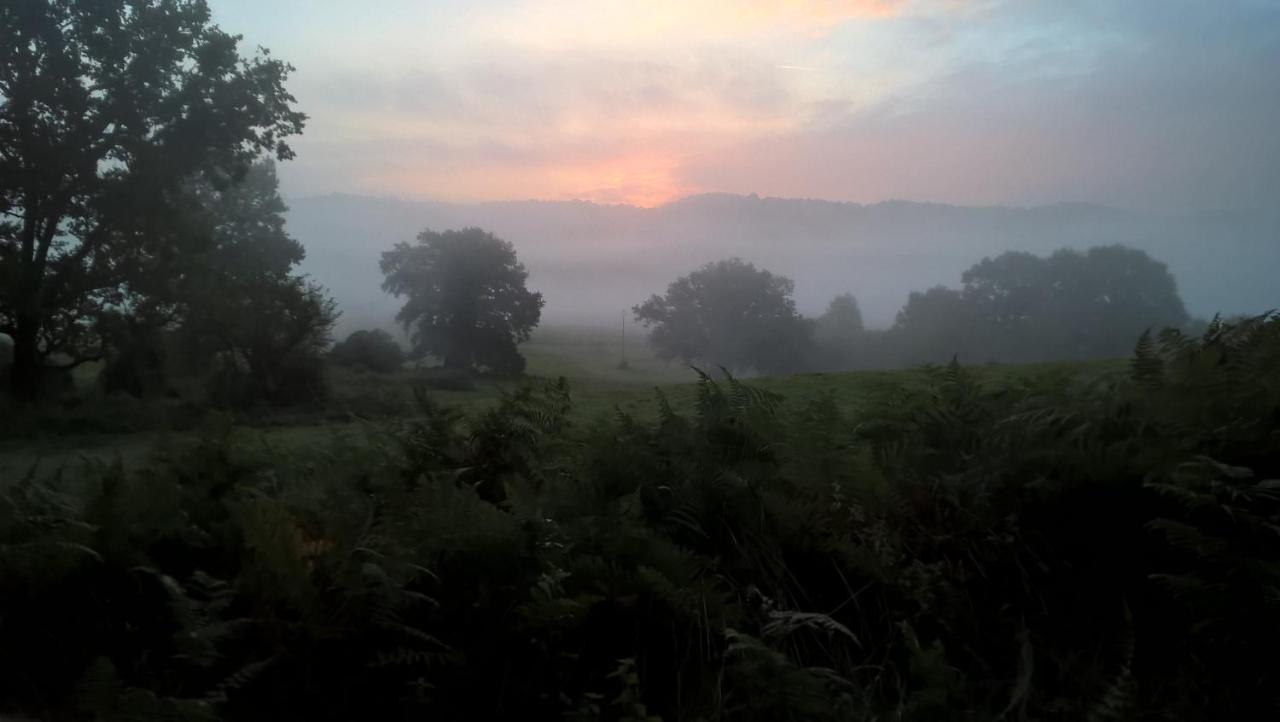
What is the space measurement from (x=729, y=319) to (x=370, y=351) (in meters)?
4.67

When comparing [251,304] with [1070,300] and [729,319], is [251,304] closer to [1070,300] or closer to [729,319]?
[729,319]

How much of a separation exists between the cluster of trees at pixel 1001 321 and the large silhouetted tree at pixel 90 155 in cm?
803

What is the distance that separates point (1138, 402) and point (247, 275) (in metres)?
12.3

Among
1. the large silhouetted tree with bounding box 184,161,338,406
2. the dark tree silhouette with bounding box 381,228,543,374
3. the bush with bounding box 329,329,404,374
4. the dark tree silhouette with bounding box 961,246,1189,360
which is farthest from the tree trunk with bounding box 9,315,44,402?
the dark tree silhouette with bounding box 961,246,1189,360

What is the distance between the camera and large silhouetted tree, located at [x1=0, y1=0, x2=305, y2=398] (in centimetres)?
1130

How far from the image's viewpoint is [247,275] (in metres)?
12.8

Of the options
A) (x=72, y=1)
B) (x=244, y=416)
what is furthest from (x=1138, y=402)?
(x=72, y=1)

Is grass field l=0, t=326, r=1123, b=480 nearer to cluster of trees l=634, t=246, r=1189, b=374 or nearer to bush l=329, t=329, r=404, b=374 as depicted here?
bush l=329, t=329, r=404, b=374

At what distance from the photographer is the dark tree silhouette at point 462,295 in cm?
963

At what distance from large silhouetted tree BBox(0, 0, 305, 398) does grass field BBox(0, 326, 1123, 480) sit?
122 cm

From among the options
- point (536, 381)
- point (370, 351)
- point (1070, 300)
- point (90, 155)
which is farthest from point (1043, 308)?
point (90, 155)

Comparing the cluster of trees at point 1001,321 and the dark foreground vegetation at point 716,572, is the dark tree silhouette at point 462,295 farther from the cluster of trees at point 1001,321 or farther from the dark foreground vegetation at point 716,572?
the dark foreground vegetation at point 716,572

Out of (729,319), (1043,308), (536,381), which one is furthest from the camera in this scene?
(729,319)

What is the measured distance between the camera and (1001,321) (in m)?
7.94
